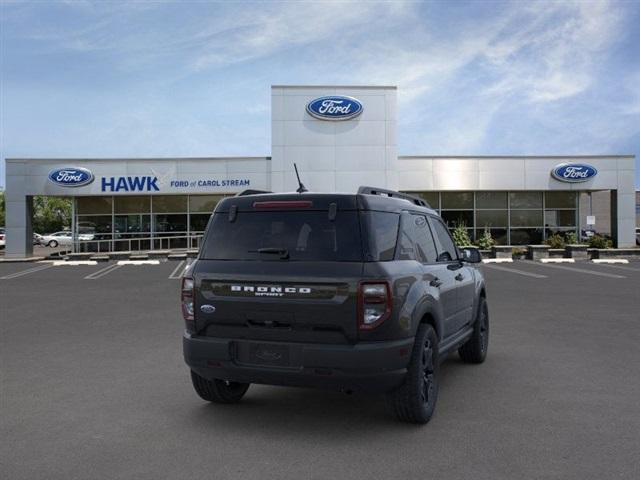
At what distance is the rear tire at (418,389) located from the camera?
4.44 m

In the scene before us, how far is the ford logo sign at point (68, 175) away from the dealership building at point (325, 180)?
0.05m

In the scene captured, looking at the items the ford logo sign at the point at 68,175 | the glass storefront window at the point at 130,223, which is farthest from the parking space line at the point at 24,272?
the glass storefront window at the point at 130,223

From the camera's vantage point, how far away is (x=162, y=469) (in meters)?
3.78

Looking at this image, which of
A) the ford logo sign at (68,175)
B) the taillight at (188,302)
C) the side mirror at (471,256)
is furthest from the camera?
the ford logo sign at (68,175)

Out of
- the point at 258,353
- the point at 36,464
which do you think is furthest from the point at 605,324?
the point at 36,464

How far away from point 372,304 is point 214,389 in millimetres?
1777

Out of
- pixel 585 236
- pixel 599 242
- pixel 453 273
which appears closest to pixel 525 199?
pixel 599 242

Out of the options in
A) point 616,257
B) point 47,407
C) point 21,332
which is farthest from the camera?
point 616,257

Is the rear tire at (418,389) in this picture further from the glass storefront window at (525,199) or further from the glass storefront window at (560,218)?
the glass storefront window at (560,218)

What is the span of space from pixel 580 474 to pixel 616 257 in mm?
25300

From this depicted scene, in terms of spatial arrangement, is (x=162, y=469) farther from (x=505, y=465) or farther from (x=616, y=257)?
(x=616, y=257)

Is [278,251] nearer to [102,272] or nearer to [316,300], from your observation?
[316,300]

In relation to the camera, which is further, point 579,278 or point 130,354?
point 579,278

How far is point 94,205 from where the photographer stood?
30156mm
